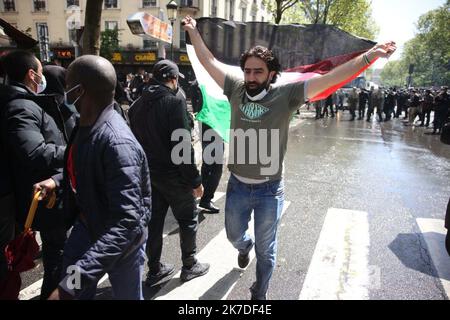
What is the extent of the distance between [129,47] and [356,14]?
21.3 metres

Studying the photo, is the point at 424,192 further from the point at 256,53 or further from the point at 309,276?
the point at 256,53

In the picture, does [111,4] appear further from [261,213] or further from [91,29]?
[261,213]

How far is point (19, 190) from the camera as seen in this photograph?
2.56m

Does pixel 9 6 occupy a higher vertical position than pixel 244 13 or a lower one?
lower

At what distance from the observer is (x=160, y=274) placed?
341 cm

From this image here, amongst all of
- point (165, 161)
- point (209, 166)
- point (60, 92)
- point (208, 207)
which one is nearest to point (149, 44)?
point (209, 166)

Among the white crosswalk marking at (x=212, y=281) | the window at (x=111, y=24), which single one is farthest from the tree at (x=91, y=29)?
the window at (x=111, y=24)

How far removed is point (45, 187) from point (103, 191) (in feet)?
2.56

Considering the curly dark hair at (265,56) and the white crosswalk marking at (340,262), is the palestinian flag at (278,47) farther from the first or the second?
the white crosswalk marking at (340,262)

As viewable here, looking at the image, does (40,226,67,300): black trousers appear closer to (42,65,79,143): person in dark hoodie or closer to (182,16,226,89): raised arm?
(42,65,79,143): person in dark hoodie

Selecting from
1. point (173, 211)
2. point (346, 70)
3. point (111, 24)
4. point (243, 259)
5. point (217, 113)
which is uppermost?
point (111, 24)

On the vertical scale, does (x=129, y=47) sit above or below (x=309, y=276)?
above

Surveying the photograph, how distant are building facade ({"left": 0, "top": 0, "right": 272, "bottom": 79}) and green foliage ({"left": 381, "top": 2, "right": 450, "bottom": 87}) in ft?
147

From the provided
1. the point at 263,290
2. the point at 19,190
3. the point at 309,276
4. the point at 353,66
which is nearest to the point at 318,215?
the point at 309,276
